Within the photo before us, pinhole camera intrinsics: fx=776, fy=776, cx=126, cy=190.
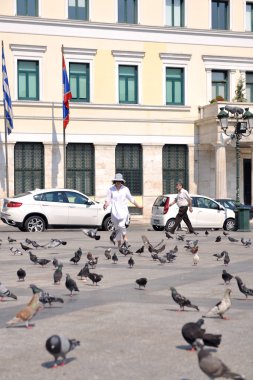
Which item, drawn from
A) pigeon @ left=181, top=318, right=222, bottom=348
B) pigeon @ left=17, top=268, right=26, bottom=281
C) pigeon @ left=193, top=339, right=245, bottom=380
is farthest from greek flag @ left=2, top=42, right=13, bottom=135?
pigeon @ left=193, top=339, right=245, bottom=380

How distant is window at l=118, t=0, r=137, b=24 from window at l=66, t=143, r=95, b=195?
6577 millimetres

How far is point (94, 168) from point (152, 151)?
319cm

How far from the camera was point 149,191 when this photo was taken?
3906cm

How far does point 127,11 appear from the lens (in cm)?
3881

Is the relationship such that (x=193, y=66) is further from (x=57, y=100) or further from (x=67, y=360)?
(x=67, y=360)

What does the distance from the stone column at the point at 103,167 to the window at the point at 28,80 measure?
13.1ft

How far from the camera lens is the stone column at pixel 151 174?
38969 millimetres

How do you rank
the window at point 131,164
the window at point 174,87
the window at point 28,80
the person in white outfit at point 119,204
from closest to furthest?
the person in white outfit at point 119,204, the window at point 28,80, the window at point 131,164, the window at point 174,87

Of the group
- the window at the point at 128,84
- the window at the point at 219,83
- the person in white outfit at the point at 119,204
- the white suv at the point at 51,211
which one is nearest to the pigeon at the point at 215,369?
the person in white outfit at the point at 119,204

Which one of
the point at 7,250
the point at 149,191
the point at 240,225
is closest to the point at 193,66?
the point at 149,191

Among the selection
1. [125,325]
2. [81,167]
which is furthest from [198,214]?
[125,325]

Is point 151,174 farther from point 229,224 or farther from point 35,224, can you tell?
point 35,224

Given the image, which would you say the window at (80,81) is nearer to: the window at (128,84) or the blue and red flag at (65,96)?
the window at (128,84)

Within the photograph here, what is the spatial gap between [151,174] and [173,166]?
4.73 feet
